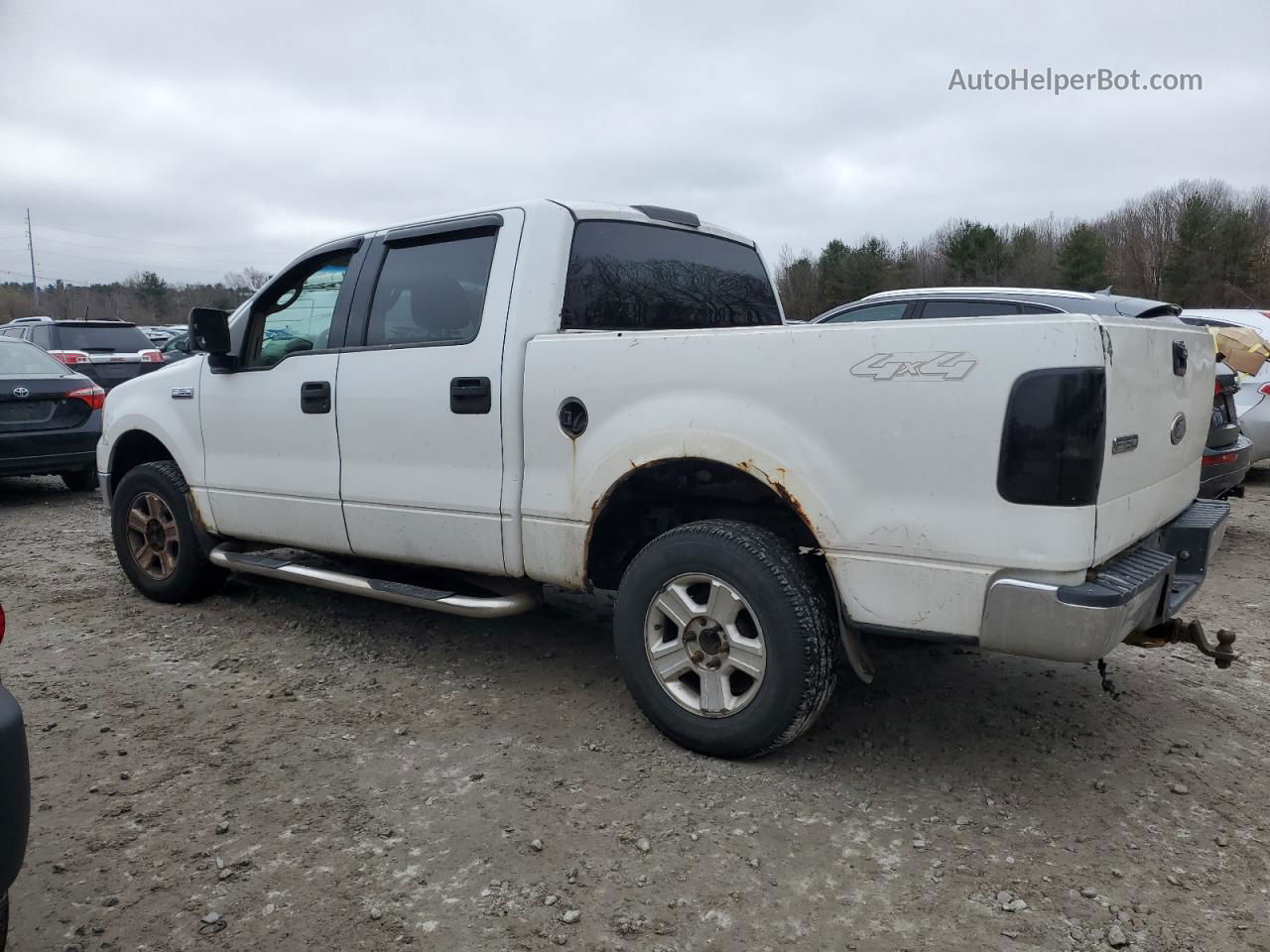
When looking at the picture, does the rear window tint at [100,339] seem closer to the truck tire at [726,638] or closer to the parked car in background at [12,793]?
the truck tire at [726,638]

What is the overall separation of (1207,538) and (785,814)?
5.89ft

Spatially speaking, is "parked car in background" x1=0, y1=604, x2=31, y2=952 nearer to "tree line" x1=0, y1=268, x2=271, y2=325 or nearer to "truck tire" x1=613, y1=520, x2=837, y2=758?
"truck tire" x1=613, y1=520, x2=837, y2=758

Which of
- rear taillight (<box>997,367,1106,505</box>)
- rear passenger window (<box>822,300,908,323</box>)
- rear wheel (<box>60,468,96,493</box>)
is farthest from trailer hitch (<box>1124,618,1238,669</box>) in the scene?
rear wheel (<box>60,468,96,493</box>)

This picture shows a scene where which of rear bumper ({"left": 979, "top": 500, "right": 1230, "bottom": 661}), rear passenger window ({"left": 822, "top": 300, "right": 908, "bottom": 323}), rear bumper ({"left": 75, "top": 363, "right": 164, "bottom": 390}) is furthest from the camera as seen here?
rear bumper ({"left": 75, "top": 363, "right": 164, "bottom": 390})

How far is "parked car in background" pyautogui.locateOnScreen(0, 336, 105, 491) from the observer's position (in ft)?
26.3

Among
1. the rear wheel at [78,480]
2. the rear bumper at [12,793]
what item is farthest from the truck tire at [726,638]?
the rear wheel at [78,480]

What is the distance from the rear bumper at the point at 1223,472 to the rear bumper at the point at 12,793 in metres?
5.71

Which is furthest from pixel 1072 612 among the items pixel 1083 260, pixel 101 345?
pixel 1083 260

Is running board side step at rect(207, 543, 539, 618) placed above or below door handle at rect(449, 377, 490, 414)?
below

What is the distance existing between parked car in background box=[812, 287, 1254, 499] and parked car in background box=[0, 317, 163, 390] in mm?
10245

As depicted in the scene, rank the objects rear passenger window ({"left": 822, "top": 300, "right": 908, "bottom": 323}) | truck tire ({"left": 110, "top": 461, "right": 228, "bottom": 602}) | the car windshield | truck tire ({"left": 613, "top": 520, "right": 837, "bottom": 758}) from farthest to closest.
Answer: the car windshield → rear passenger window ({"left": 822, "top": 300, "right": 908, "bottom": 323}) → truck tire ({"left": 110, "top": 461, "right": 228, "bottom": 602}) → truck tire ({"left": 613, "top": 520, "right": 837, "bottom": 758})

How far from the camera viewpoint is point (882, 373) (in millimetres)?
2660

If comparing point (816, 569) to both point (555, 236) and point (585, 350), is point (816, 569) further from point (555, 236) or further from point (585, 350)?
point (555, 236)

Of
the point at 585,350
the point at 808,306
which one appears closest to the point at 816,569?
the point at 585,350
